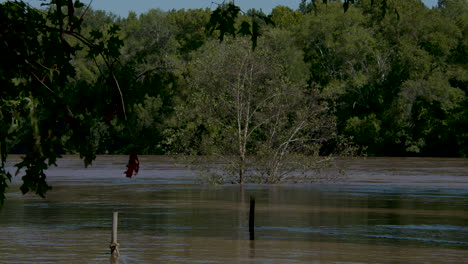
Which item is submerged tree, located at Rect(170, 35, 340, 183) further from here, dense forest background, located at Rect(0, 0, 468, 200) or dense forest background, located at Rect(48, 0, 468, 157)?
dense forest background, located at Rect(48, 0, 468, 157)

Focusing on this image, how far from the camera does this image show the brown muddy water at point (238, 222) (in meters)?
28.3

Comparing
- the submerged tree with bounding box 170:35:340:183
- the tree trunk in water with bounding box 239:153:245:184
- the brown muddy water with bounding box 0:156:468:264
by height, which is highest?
the submerged tree with bounding box 170:35:340:183

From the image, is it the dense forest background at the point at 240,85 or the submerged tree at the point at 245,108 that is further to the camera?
the submerged tree at the point at 245,108

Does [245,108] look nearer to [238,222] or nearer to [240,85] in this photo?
[240,85]

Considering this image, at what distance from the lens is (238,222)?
37594 mm

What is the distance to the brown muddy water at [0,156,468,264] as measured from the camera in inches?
1115

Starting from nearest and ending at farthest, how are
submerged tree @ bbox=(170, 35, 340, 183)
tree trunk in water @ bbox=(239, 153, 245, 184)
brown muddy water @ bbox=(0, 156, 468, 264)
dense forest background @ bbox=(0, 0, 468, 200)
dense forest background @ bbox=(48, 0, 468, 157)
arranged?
dense forest background @ bbox=(0, 0, 468, 200) → brown muddy water @ bbox=(0, 156, 468, 264) → submerged tree @ bbox=(170, 35, 340, 183) → tree trunk in water @ bbox=(239, 153, 245, 184) → dense forest background @ bbox=(48, 0, 468, 157)

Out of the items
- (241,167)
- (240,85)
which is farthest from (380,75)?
(240,85)

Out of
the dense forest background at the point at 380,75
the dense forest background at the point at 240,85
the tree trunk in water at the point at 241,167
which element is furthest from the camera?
the dense forest background at the point at 380,75

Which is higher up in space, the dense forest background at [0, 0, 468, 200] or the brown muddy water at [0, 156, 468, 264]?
the dense forest background at [0, 0, 468, 200]

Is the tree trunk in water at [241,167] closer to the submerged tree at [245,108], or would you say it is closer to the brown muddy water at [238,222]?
the submerged tree at [245,108]

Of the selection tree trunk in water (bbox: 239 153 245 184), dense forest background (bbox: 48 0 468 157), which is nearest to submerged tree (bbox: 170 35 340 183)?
tree trunk in water (bbox: 239 153 245 184)

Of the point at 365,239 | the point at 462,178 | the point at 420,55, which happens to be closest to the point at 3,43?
the point at 365,239

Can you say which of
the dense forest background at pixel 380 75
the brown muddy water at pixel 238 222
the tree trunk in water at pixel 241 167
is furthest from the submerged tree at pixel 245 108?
the dense forest background at pixel 380 75
